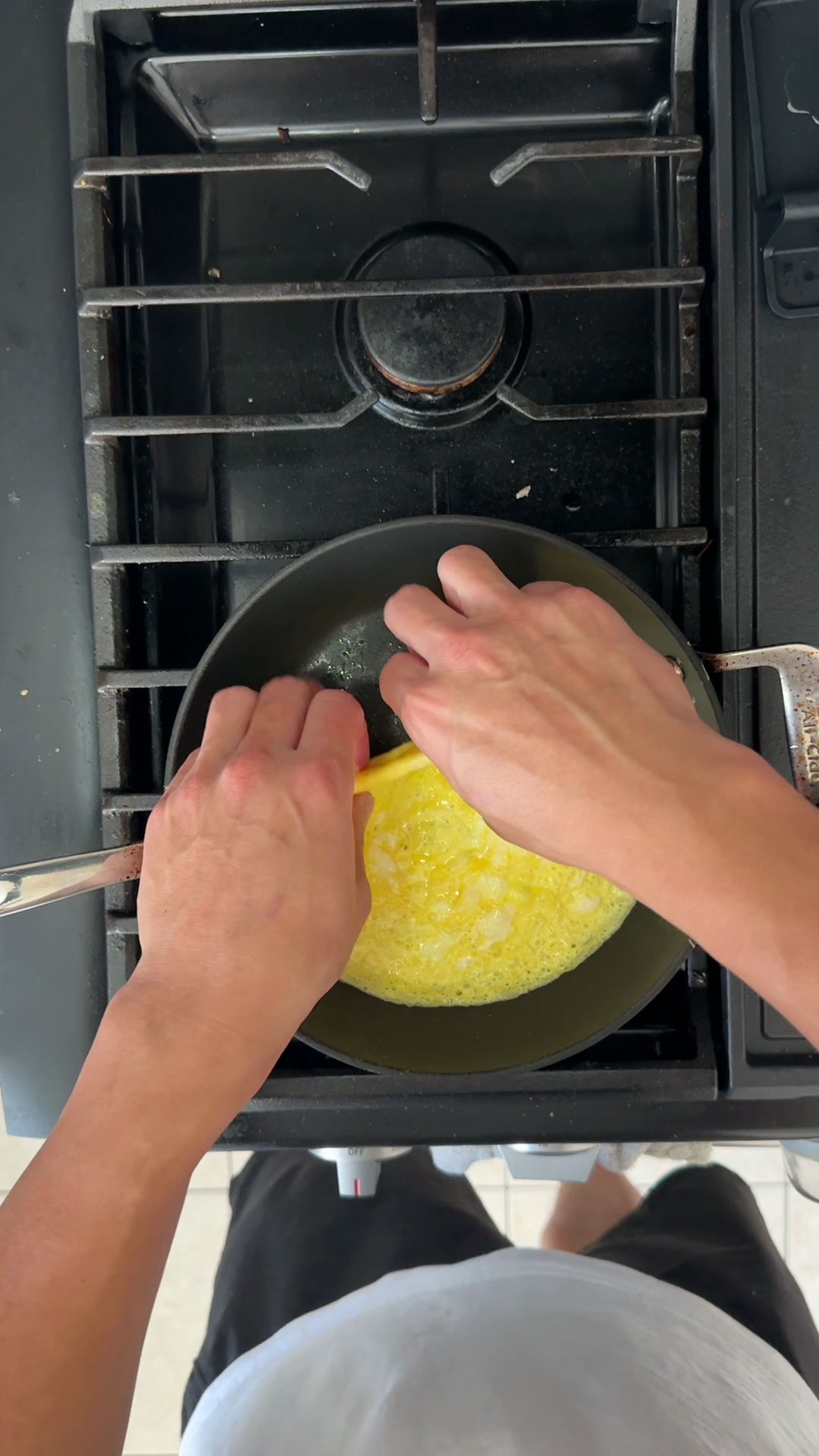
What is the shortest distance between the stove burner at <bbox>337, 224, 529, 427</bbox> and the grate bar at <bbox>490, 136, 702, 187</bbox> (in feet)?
0.22

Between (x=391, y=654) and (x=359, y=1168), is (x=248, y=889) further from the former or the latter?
(x=359, y=1168)

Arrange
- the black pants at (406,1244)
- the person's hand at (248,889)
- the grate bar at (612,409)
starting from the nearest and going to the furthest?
the person's hand at (248,889), the grate bar at (612,409), the black pants at (406,1244)

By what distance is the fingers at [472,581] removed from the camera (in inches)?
21.7

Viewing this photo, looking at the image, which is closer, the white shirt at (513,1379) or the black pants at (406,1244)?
the white shirt at (513,1379)

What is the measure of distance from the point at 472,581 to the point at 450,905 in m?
0.23

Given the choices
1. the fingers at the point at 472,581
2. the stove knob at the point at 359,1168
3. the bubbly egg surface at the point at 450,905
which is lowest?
the stove knob at the point at 359,1168

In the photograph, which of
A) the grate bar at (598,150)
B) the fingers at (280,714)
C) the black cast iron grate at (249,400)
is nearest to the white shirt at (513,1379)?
the black cast iron grate at (249,400)

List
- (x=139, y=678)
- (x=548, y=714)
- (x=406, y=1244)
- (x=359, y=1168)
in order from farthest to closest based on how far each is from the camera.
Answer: (x=406, y=1244) → (x=359, y=1168) → (x=139, y=678) → (x=548, y=714)

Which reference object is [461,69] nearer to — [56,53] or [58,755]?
[56,53]

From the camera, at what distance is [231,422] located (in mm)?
602

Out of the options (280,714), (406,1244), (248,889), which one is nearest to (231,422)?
(280,714)

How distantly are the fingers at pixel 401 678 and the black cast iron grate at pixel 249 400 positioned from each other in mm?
102

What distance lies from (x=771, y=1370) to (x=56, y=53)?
1.01 meters

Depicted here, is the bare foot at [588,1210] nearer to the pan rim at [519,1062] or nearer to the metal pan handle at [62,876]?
the pan rim at [519,1062]
